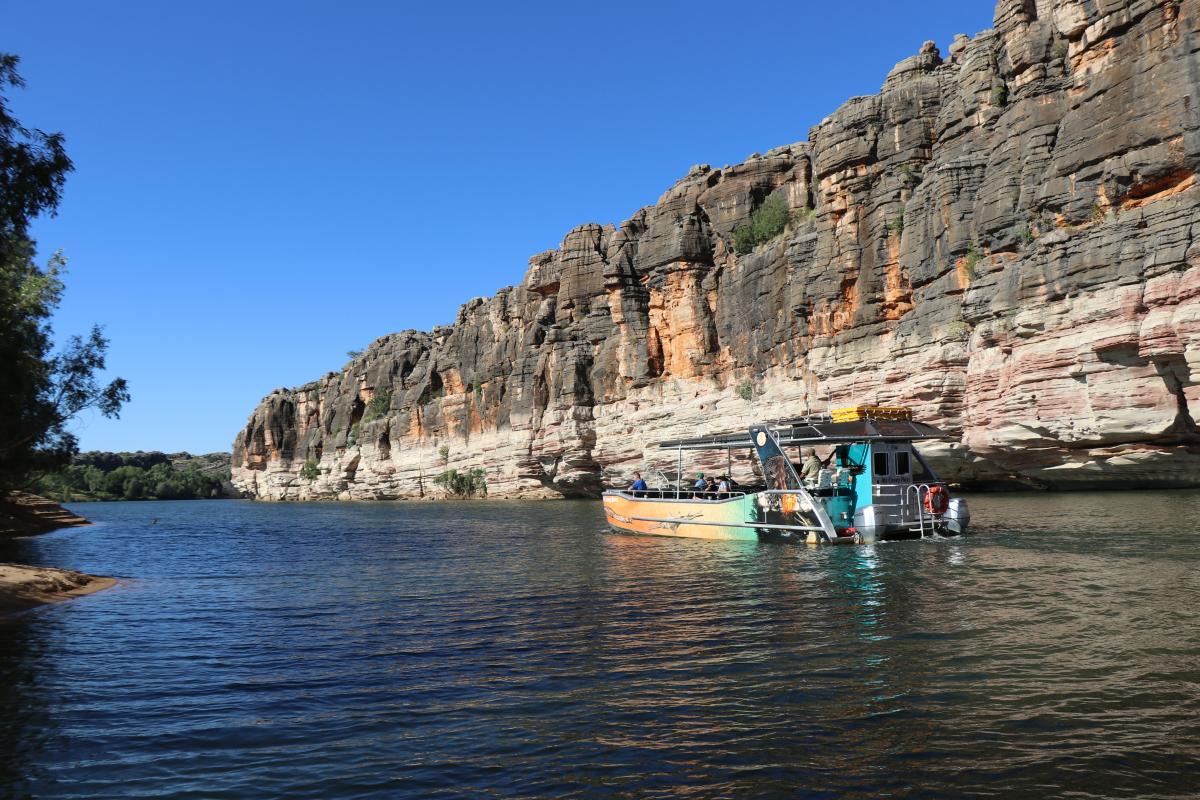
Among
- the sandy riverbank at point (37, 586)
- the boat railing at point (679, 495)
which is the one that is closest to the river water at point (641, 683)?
the sandy riverbank at point (37, 586)

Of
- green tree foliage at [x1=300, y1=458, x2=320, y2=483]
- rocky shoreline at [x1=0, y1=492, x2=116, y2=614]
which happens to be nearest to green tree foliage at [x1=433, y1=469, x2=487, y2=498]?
green tree foliage at [x1=300, y1=458, x2=320, y2=483]

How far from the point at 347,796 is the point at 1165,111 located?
133ft

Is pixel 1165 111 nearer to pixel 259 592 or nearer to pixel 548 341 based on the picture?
pixel 259 592

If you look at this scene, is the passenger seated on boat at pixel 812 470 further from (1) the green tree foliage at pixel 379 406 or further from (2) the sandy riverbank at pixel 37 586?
(1) the green tree foliage at pixel 379 406

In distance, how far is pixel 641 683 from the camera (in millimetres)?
10047

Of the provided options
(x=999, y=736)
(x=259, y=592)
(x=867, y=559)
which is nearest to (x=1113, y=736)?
(x=999, y=736)

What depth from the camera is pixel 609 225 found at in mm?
83000

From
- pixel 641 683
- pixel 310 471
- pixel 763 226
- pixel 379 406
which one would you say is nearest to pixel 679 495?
pixel 641 683

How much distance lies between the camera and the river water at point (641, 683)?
718cm

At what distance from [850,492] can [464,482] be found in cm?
6562

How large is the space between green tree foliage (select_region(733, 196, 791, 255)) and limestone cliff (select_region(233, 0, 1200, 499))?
3.50 ft

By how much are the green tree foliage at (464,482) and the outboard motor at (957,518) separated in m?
63.7

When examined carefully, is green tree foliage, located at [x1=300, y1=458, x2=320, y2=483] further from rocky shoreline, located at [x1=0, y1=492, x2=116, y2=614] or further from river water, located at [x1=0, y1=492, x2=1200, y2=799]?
river water, located at [x1=0, y1=492, x2=1200, y2=799]

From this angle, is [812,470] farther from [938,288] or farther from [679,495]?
[938,288]
